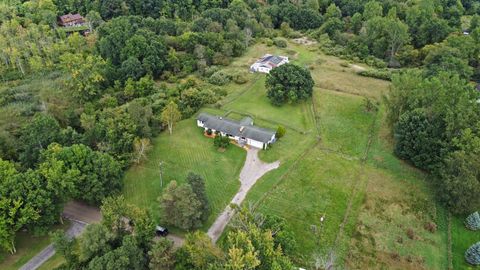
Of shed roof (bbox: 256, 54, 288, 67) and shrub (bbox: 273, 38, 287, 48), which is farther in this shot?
shrub (bbox: 273, 38, 287, 48)

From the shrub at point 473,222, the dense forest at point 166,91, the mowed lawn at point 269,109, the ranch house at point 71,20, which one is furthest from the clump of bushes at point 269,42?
the shrub at point 473,222

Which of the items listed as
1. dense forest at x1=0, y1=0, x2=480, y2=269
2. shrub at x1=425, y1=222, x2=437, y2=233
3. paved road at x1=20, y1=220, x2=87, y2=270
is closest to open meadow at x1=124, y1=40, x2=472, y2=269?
shrub at x1=425, y1=222, x2=437, y2=233

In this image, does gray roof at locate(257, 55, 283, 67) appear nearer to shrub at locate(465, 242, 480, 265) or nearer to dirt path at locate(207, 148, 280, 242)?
dirt path at locate(207, 148, 280, 242)

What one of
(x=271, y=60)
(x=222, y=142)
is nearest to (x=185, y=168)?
(x=222, y=142)

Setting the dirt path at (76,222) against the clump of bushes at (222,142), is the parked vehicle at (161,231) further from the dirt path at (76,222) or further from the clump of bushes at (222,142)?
the clump of bushes at (222,142)

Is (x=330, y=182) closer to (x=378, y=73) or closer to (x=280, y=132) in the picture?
(x=280, y=132)
